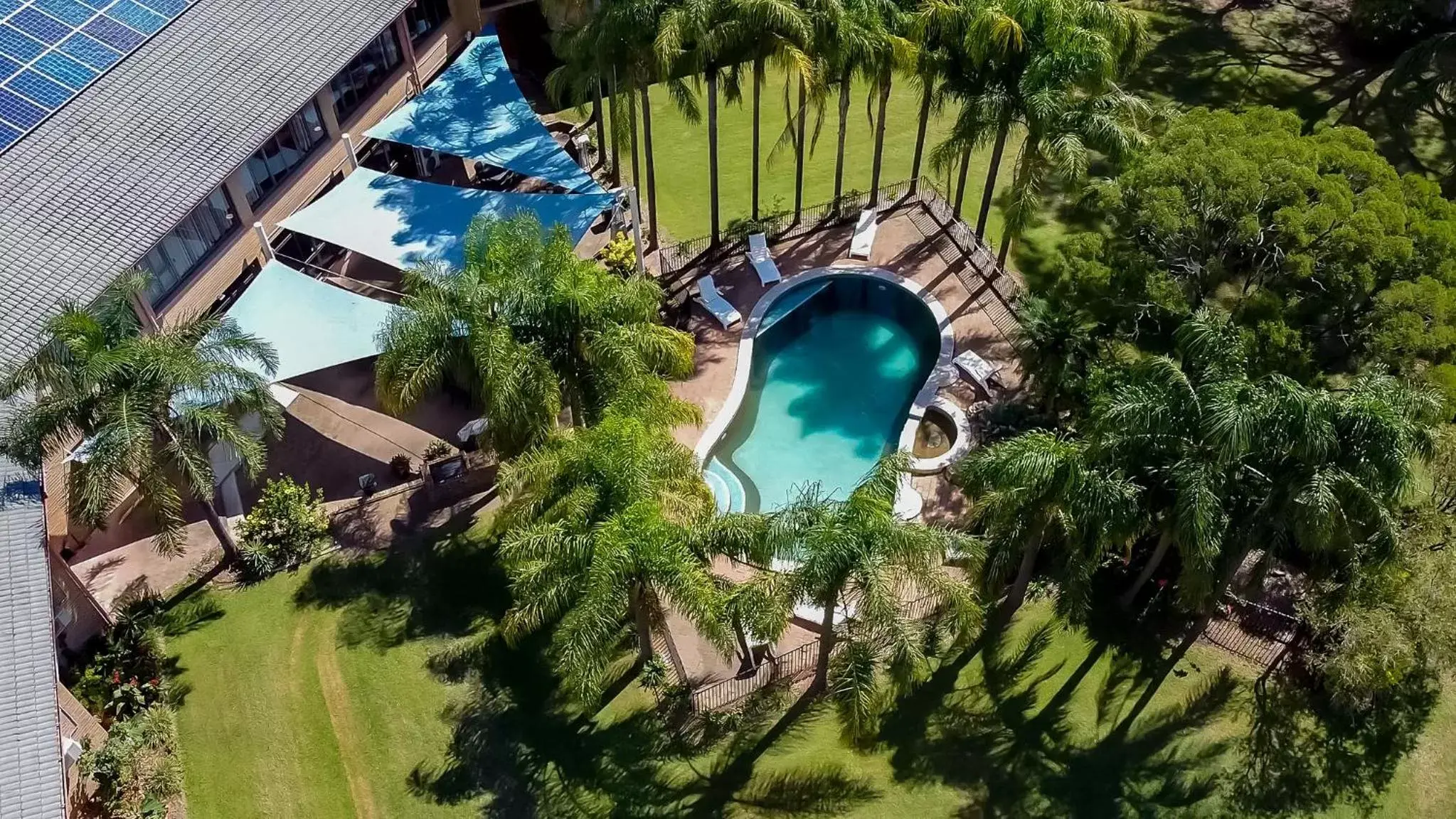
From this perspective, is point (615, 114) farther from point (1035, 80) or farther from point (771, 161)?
point (1035, 80)

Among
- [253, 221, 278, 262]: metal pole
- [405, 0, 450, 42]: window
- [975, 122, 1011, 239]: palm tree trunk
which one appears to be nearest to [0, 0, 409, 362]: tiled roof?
[253, 221, 278, 262]: metal pole

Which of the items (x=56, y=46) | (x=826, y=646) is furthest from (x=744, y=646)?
(x=56, y=46)

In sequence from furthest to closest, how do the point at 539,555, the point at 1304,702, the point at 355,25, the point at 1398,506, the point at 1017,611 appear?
the point at 355,25 < the point at 1017,611 < the point at 1304,702 < the point at 1398,506 < the point at 539,555

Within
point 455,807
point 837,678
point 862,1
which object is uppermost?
point 862,1

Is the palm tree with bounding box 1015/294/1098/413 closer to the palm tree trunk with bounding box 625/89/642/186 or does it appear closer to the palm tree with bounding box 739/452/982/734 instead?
the palm tree with bounding box 739/452/982/734

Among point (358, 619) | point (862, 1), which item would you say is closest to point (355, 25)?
point (862, 1)

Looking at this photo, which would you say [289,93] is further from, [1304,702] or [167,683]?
[1304,702]

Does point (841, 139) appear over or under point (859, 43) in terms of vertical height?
under
